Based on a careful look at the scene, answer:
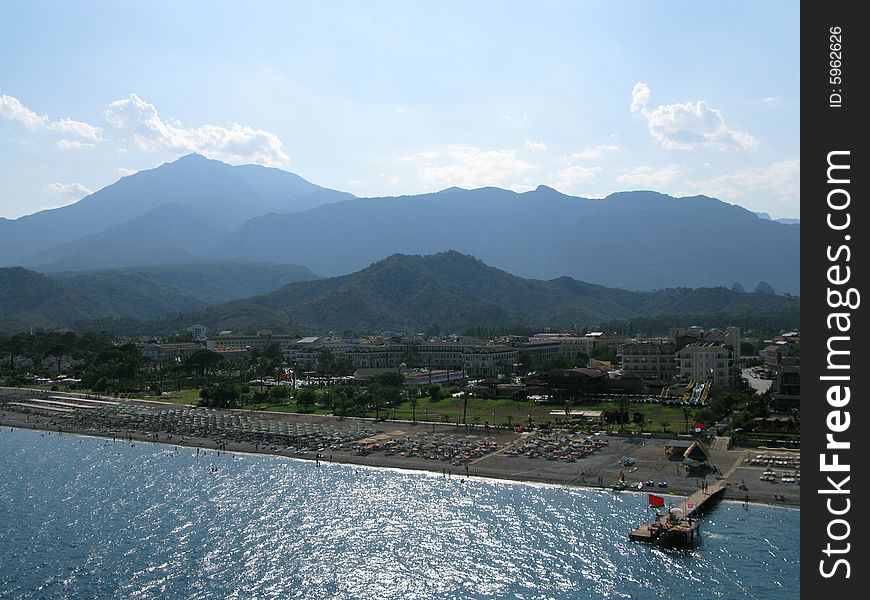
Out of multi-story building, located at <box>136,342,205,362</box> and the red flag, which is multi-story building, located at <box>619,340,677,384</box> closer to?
the red flag

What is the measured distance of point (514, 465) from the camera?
1983 inches

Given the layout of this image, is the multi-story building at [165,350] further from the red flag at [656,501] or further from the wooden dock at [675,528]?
the wooden dock at [675,528]

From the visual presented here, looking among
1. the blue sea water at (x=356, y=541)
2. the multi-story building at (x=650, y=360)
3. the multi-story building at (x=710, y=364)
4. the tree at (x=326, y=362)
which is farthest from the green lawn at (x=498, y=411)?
the tree at (x=326, y=362)

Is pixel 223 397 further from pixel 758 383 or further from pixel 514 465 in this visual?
pixel 758 383

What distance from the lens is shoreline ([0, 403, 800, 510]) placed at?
140ft

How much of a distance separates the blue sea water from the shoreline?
1.32 meters

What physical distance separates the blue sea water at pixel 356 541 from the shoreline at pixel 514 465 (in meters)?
1.32

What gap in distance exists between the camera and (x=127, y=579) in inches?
1240

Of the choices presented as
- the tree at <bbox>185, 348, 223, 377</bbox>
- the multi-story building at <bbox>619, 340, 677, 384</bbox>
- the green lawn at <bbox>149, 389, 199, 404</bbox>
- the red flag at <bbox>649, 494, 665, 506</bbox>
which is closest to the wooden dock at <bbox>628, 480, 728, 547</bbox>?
the red flag at <bbox>649, 494, 665, 506</bbox>

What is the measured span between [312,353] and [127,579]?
9763 cm

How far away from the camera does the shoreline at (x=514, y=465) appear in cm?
4272

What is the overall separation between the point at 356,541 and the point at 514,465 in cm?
1694
